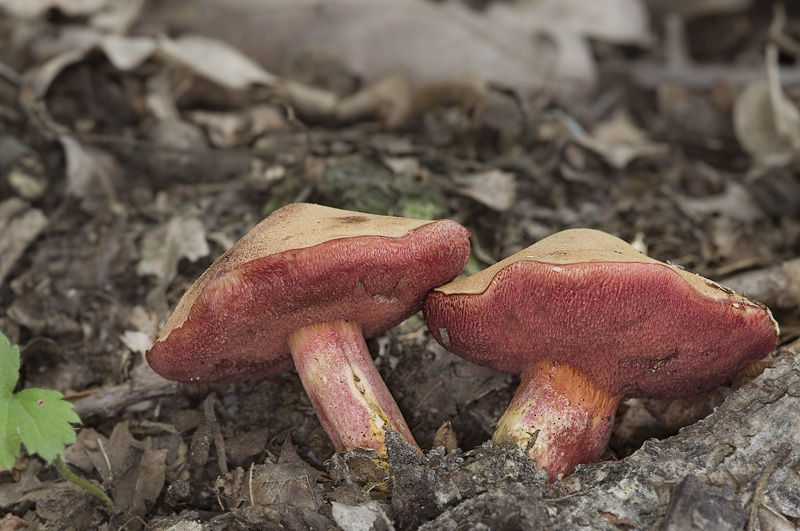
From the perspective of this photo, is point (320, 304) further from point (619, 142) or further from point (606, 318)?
point (619, 142)

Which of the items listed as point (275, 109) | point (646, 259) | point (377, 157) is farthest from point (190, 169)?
point (646, 259)

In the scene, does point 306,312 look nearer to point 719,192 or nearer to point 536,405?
point 536,405

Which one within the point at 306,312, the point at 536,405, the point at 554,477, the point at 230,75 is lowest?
the point at 554,477

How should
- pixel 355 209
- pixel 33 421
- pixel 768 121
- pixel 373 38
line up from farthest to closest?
pixel 373 38 < pixel 768 121 < pixel 355 209 < pixel 33 421

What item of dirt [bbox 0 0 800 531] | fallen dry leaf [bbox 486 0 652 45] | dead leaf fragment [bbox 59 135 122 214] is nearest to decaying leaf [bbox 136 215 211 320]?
dirt [bbox 0 0 800 531]

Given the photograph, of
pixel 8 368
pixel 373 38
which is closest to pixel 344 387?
pixel 8 368

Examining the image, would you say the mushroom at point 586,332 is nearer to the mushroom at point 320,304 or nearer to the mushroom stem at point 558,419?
the mushroom stem at point 558,419
